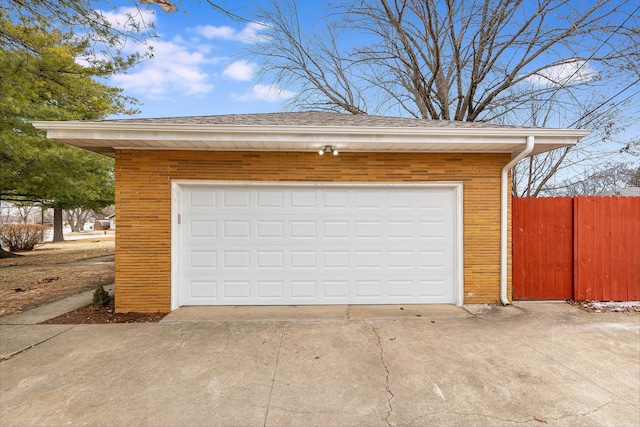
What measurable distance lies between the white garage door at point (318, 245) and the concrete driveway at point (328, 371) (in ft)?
2.02

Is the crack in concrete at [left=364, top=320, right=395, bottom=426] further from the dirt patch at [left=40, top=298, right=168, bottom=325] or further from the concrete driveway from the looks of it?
the dirt patch at [left=40, top=298, right=168, bottom=325]

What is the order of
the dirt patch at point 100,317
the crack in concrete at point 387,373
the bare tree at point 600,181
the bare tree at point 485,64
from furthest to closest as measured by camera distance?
the bare tree at point 600,181 < the bare tree at point 485,64 < the dirt patch at point 100,317 < the crack in concrete at point 387,373

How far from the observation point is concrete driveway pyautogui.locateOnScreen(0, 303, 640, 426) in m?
2.29

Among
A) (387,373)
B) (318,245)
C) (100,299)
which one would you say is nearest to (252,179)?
(318,245)

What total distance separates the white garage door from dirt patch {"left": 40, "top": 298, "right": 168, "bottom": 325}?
58cm

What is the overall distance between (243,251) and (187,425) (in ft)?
9.52

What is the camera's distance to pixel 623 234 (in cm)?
499

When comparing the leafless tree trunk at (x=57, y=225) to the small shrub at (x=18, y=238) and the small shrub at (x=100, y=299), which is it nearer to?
the small shrub at (x=18, y=238)

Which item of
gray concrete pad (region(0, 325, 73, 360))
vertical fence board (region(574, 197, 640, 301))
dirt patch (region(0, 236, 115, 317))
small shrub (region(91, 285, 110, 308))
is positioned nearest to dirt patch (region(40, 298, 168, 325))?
small shrub (region(91, 285, 110, 308))

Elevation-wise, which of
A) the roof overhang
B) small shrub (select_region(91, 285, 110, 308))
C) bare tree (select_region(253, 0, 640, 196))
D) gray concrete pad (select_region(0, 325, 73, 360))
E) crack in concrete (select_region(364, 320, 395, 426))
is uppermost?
bare tree (select_region(253, 0, 640, 196))

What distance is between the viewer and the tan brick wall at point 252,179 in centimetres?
461

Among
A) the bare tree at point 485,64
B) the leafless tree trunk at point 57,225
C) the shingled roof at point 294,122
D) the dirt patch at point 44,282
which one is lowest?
the dirt patch at point 44,282

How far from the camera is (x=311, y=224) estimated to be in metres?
4.95

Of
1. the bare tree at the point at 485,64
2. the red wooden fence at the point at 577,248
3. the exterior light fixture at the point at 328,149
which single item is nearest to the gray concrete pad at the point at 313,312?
the red wooden fence at the point at 577,248
